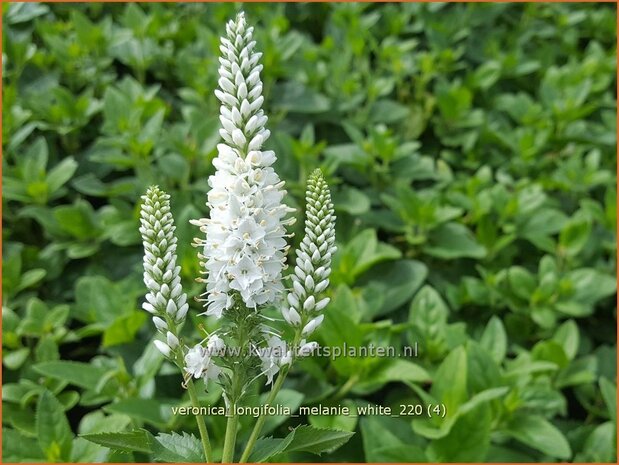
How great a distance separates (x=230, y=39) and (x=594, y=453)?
190 cm

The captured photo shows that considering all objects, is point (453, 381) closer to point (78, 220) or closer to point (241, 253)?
point (241, 253)

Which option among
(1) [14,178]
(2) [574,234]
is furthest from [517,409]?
(1) [14,178]

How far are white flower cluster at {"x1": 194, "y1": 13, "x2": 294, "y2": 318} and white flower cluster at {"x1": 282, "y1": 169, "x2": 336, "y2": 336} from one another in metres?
0.06

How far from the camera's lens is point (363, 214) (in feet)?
9.52

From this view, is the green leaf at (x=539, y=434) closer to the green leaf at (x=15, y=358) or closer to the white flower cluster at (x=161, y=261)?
the white flower cluster at (x=161, y=261)

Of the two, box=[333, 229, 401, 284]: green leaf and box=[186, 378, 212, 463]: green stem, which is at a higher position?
box=[333, 229, 401, 284]: green leaf

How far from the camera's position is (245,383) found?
133cm

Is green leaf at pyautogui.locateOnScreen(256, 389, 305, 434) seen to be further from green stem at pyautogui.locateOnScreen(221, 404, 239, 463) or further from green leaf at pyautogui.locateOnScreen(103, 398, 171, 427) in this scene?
green stem at pyautogui.locateOnScreen(221, 404, 239, 463)

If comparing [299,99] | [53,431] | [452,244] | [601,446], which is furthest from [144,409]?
[299,99]

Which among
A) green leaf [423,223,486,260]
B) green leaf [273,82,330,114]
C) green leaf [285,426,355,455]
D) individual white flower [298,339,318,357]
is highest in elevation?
green leaf [273,82,330,114]

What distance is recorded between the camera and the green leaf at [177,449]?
131cm

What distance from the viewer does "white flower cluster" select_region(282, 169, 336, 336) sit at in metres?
1.26

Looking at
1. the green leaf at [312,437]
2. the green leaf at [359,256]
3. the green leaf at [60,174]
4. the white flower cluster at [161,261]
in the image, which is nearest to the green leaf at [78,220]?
the green leaf at [60,174]

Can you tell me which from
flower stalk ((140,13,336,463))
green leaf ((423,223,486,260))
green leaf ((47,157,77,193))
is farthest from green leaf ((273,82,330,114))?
flower stalk ((140,13,336,463))
